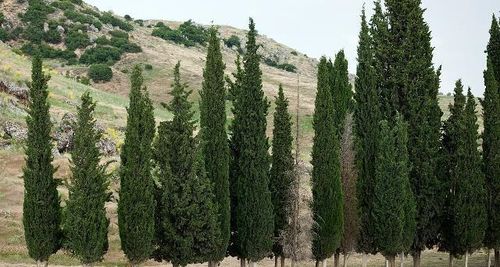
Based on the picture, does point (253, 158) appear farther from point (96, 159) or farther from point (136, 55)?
point (136, 55)

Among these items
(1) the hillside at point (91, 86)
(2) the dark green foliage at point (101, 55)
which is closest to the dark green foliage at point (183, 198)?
(1) the hillside at point (91, 86)

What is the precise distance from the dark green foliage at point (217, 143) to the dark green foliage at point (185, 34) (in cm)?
12437

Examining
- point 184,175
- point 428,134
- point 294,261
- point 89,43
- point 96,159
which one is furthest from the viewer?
point 89,43

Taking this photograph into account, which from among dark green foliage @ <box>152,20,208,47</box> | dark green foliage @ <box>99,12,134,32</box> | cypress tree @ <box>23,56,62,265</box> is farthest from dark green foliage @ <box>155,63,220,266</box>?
dark green foliage @ <box>152,20,208,47</box>

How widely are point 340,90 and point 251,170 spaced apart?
45.6 ft

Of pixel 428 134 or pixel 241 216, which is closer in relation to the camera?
pixel 241 216

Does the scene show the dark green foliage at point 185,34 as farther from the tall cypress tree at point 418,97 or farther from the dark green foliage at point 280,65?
the tall cypress tree at point 418,97

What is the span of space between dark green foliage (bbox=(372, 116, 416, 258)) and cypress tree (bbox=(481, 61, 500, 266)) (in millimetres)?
7302

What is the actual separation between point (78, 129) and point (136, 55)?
9809 centimetres

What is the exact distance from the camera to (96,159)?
3092 centimetres

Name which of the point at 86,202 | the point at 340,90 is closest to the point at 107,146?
the point at 340,90

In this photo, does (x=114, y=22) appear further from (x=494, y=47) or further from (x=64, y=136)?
(x=494, y=47)

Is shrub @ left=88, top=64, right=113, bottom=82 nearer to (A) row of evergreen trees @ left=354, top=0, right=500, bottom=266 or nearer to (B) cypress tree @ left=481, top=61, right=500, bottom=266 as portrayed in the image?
(A) row of evergreen trees @ left=354, top=0, right=500, bottom=266

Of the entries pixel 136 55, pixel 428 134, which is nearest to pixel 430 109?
pixel 428 134
